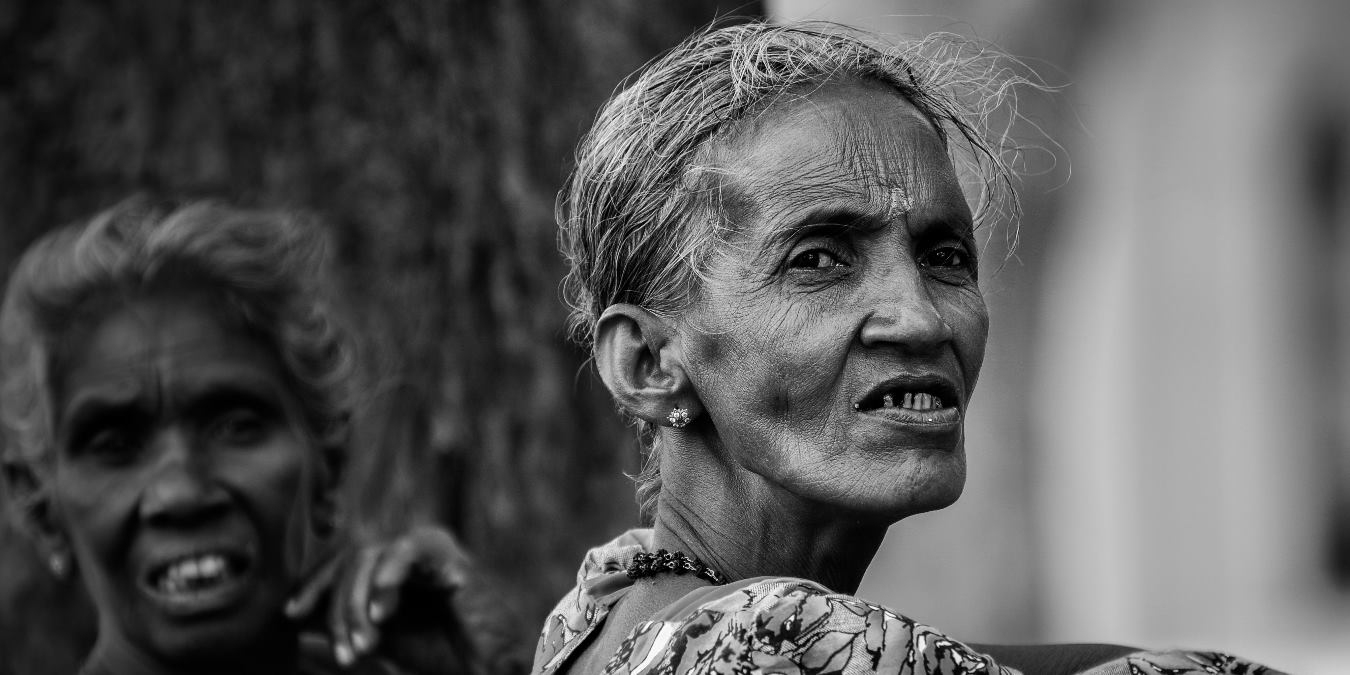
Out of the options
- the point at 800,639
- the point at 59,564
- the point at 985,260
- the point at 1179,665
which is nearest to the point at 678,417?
the point at 800,639

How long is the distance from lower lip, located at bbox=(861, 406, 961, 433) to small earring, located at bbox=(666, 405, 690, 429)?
237 mm

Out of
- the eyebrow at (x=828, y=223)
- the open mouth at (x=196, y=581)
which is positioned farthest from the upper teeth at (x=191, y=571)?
the eyebrow at (x=828, y=223)

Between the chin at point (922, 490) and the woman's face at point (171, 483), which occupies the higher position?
the chin at point (922, 490)

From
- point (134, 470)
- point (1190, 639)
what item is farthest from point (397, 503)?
point (1190, 639)

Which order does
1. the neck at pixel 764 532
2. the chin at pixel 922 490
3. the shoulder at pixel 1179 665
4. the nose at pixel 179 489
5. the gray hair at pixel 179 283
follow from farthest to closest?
the gray hair at pixel 179 283 → the nose at pixel 179 489 → the neck at pixel 764 532 → the chin at pixel 922 490 → the shoulder at pixel 1179 665

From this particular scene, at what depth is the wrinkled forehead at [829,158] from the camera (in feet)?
6.30

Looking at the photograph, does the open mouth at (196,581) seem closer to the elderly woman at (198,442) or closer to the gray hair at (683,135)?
the elderly woman at (198,442)

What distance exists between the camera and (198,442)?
3305 mm

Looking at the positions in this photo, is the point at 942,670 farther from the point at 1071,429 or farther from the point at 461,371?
the point at 1071,429

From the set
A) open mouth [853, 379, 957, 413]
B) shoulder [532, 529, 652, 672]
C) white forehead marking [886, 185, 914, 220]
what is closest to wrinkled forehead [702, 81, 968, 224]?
white forehead marking [886, 185, 914, 220]

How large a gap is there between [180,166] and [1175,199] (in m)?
3.02

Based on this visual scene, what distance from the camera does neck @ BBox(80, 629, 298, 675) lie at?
3.30 metres

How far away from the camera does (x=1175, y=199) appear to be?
4945 millimetres

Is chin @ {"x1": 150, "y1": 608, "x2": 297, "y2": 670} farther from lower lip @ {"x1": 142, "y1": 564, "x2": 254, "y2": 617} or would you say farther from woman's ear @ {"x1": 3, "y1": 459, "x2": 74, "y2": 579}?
woman's ear @ {"x1": 3, "y1": 459, "x2": 74, "y2": 579}
